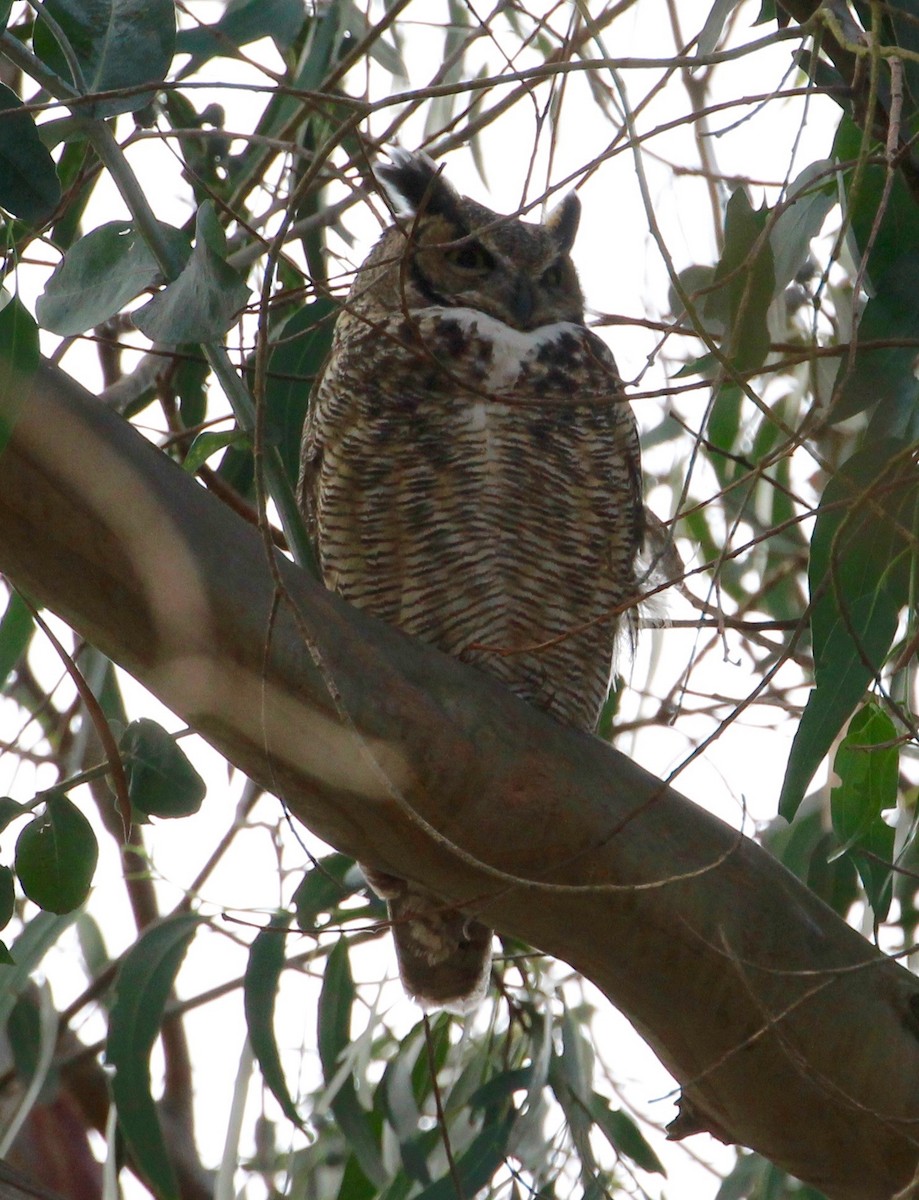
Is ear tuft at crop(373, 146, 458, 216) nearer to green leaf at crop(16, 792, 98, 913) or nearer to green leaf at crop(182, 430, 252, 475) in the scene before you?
green leaf at crop(182, 430, 252, 475)

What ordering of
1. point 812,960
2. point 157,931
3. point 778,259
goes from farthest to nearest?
point 157,931 < point 778,259 < point 812,960

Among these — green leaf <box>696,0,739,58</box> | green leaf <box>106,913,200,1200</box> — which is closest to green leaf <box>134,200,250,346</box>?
green leaf <box>696,0,739,58</box>

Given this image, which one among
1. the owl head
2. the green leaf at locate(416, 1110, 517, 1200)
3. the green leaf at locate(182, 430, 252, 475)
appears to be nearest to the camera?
the green leaf at locate(182, 430, 252, 475)

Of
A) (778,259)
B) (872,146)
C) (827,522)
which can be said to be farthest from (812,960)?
(872,146)

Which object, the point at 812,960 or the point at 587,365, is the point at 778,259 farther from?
the point at 812,960

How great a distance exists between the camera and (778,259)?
1.62 m

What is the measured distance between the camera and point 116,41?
129cm

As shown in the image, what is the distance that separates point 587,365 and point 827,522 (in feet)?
2.14

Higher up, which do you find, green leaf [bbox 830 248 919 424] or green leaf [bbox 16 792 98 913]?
green leaf [bbox 830 248 919 424]

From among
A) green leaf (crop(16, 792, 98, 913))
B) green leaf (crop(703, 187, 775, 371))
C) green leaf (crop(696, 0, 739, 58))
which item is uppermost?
green leaf (crop(696, 0, 739, 58))

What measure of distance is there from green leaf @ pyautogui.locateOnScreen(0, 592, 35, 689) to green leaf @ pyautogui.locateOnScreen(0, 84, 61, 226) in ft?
2.25

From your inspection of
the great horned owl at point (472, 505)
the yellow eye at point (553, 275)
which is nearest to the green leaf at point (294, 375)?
the great horned owl at point (472, 505)

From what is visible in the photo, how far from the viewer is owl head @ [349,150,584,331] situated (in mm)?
2316

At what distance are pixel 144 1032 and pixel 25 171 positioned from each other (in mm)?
1321
